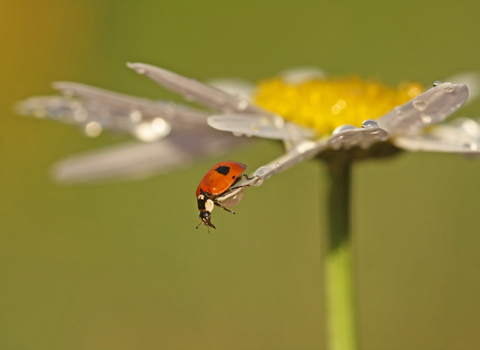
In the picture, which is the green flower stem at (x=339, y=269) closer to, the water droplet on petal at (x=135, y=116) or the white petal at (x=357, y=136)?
the white petal at (x=357, y=136)

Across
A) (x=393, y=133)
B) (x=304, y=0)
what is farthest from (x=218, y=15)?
(x=393, y=133)

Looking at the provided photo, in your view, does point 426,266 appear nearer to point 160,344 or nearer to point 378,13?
point 160,344

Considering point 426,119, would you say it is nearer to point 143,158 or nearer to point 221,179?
point 221,179

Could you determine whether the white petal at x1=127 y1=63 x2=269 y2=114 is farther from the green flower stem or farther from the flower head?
the green flower stem

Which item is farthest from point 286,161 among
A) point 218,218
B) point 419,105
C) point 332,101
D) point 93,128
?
point 218,218

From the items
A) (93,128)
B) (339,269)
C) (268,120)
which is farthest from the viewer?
(93,128)

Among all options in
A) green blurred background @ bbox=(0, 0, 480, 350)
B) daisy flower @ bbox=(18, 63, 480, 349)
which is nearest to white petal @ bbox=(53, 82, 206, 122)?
daisy flower @ bbox=(18, 63, 480, 349)
